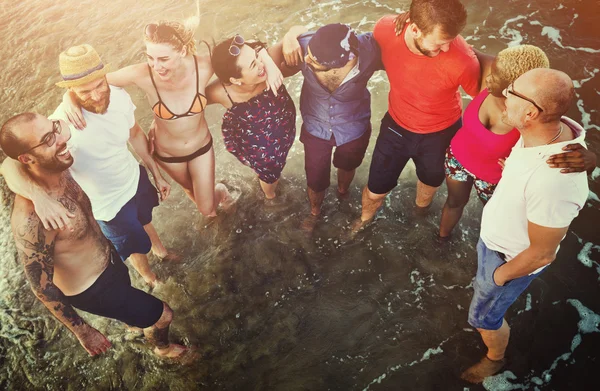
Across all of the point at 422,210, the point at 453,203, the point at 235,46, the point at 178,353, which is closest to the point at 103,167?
the point at 235,46

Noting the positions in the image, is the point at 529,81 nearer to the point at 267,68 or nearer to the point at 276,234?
the point at 267,68

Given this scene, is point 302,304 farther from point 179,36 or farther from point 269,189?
point 179,36

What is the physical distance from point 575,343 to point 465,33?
497 cm

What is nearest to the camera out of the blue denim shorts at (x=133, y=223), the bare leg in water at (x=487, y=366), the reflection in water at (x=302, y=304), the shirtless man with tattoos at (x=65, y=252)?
the shirtless man with tattoos at (x=65, y=252)

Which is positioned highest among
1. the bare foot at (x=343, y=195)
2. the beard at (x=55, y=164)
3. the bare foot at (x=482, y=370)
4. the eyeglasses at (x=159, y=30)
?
the eyeglasses at (x=159, y=30)

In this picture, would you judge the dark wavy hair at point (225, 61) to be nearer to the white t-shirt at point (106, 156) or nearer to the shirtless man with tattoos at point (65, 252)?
the white t-shirt at point (106, 156)

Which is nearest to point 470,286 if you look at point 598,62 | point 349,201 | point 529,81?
point 349,201

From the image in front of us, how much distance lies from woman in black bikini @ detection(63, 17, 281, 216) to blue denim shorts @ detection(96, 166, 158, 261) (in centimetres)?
28

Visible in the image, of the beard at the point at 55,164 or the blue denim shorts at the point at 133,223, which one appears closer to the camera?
the beard at the point at 55,164

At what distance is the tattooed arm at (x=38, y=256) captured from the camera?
2.30 m

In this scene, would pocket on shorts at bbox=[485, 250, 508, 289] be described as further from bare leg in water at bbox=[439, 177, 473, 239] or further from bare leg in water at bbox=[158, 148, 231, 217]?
bare leg in water at bbox=[158, 148, 231, 217]

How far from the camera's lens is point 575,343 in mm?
3396

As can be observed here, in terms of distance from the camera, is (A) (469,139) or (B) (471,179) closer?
(A) (469,139)

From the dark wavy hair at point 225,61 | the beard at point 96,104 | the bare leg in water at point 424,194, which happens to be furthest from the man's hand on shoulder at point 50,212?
the bare leg in water at point 424,194
